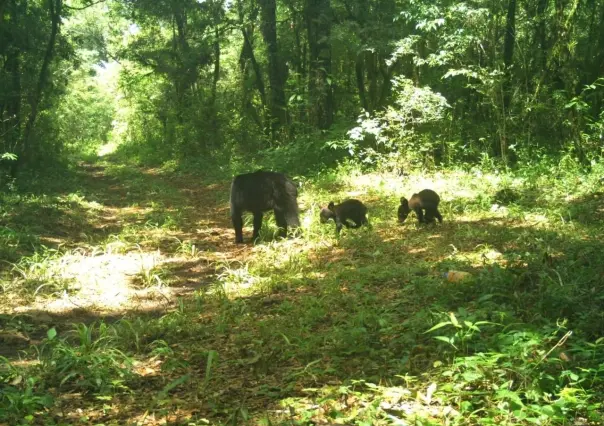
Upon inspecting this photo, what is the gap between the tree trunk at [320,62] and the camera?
1483cm

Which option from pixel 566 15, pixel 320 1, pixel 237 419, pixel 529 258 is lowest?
pixel 237 419

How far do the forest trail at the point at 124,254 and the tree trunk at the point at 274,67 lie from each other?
471cm

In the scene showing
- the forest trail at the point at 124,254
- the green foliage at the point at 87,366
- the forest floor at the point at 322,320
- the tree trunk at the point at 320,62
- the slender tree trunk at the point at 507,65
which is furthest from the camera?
the tree trunk at the point at 320,62

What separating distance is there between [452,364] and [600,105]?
30.8 feet

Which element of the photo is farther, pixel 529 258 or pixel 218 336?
pixel 529 258

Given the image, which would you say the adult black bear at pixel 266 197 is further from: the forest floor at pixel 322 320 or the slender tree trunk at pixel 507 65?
the slender tree trunk at pixel 507 65

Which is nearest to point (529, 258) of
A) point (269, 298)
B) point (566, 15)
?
point (269, 298)

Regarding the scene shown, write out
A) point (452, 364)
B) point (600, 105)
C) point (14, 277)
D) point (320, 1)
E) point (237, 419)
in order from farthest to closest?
point (320, 1) < point (600, 105) < point (14, 277) < point (452, 364) < point (237, 419)

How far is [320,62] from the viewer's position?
581 inches

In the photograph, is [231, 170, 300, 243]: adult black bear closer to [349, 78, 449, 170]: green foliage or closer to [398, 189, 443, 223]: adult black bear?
[398, 189, 443, 223]: adult black bear

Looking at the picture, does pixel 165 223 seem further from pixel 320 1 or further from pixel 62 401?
pixel 320 1

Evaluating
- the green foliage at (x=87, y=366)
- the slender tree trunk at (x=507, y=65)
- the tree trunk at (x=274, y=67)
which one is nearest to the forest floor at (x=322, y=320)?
the green foliage at (x=87, y=366)

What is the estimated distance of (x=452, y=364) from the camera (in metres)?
3.47

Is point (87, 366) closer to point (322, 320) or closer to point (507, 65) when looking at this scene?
point (322, 320)
